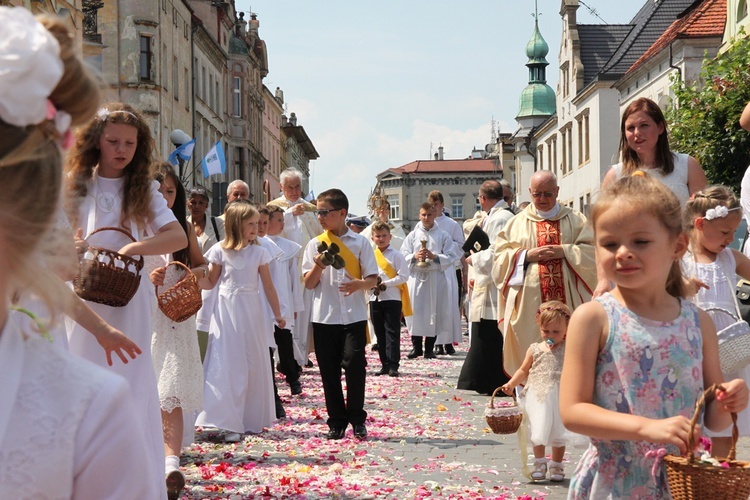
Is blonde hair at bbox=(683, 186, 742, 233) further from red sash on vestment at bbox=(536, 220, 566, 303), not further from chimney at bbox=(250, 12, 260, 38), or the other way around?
chimney at bbox=(250, 12, 260, 38)

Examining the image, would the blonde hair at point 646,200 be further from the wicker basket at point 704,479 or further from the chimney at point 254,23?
the chimney at point 254,23

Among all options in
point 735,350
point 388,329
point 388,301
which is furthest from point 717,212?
point 388,301

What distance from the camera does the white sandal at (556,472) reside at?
7.88 m

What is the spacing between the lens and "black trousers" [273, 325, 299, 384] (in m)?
13.4

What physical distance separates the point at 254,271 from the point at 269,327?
1.77 feet

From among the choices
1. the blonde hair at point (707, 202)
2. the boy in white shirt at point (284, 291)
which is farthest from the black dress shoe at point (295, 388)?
the blonde hair at point (707, 202)

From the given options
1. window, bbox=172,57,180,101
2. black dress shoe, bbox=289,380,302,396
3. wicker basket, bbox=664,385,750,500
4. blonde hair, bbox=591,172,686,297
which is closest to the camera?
wicker basket, bbox=664,385,750,500

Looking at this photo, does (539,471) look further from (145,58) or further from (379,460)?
(145,58)

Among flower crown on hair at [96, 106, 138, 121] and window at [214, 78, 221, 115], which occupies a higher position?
window at [214, 78, 221, 115]

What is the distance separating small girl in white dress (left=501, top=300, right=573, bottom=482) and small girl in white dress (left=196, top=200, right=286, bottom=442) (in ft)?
9.25

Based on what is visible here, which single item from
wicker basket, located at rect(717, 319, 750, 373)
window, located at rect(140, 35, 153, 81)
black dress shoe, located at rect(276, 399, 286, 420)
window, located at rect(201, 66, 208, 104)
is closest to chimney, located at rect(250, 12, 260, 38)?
window, located at rect(201, 66, 208, 104)

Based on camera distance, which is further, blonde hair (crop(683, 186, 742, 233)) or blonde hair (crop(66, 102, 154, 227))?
blonde hair (crop(683, 186, 742, 233))

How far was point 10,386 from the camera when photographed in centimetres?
184

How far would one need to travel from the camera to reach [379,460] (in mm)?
8906
